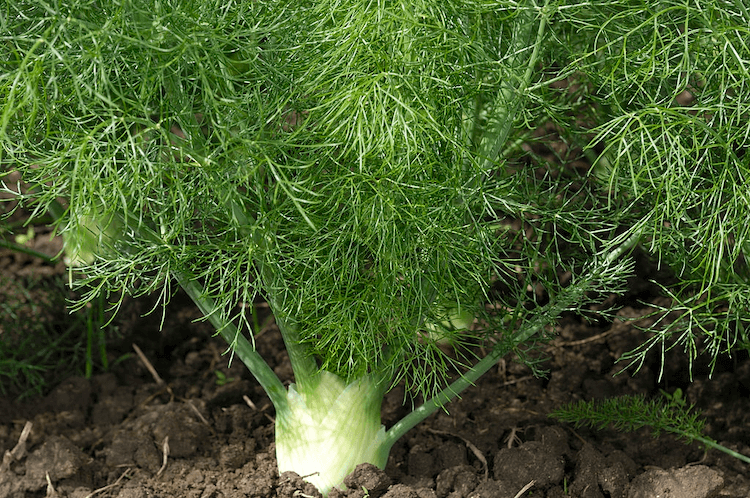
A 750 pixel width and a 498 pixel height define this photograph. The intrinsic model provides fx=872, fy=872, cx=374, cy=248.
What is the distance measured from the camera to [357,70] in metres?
1.51

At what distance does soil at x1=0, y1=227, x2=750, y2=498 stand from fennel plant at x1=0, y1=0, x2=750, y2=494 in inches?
9.6

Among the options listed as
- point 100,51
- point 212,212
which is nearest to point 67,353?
point 212,212

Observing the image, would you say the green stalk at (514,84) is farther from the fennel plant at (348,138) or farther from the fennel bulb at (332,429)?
the fennel bulb at (332,429)

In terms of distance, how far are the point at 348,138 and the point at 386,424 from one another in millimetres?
901

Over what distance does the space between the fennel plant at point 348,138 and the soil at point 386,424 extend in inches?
9.6

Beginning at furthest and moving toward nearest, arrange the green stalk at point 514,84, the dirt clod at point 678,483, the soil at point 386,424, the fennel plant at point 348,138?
the soil at point 386,424, the dirt clod at point 678,483, the green stalk at point 514,84, the fennel plant at point 348,138

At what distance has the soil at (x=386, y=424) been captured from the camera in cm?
187

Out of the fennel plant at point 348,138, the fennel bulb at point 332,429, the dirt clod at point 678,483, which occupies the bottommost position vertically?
the dirt clod at point 678,483

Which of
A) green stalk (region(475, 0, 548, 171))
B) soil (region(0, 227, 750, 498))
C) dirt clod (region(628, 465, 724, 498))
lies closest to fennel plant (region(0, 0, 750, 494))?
green stalk (region(475, 0, 548, 171))

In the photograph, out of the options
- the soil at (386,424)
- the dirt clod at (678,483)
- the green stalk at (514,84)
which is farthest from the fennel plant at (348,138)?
the dirt clod at (678,483)

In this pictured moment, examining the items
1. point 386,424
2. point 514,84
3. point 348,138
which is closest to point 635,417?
point 386,424

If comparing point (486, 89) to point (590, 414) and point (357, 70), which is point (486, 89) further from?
point (590, 414)

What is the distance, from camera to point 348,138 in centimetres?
147

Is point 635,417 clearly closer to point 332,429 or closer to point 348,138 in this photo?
point 332,429
